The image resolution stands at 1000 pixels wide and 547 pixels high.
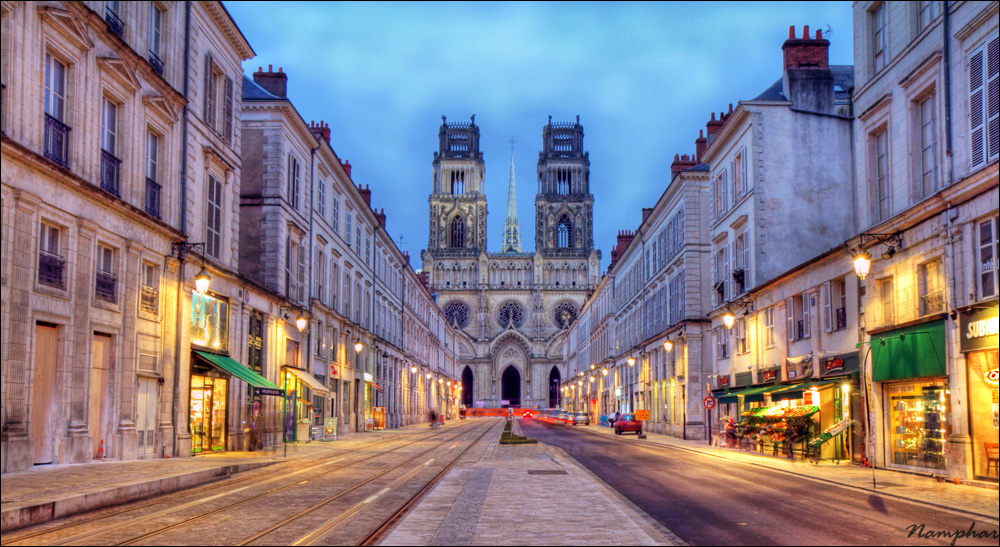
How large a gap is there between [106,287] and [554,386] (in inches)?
4727

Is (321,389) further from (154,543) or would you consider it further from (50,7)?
(154,543)

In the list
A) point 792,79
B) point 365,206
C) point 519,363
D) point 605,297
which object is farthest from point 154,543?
point 519,363

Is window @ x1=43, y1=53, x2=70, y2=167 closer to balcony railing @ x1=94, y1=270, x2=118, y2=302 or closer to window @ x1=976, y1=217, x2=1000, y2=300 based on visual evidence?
balcony railing @ x1=94, y1=270, x2=118, y2=302

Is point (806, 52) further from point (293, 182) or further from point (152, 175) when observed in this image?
point (152, 175)

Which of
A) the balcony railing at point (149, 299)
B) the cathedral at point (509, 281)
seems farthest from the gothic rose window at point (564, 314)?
the balcony railing at point (149, 299)

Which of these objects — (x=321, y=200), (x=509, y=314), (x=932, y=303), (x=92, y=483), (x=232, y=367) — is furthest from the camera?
(x=509, y=314)

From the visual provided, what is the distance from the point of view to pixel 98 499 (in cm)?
1348

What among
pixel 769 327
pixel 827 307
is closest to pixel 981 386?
pixel 827 307

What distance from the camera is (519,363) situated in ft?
431

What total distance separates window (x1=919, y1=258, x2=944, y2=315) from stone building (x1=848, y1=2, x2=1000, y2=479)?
0.03 metres

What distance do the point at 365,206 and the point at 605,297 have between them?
36.6 metres

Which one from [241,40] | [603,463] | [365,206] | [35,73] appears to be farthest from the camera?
[365,206]

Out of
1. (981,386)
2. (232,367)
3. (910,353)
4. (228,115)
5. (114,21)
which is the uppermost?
(228,115)

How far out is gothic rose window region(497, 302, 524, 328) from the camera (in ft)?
441
